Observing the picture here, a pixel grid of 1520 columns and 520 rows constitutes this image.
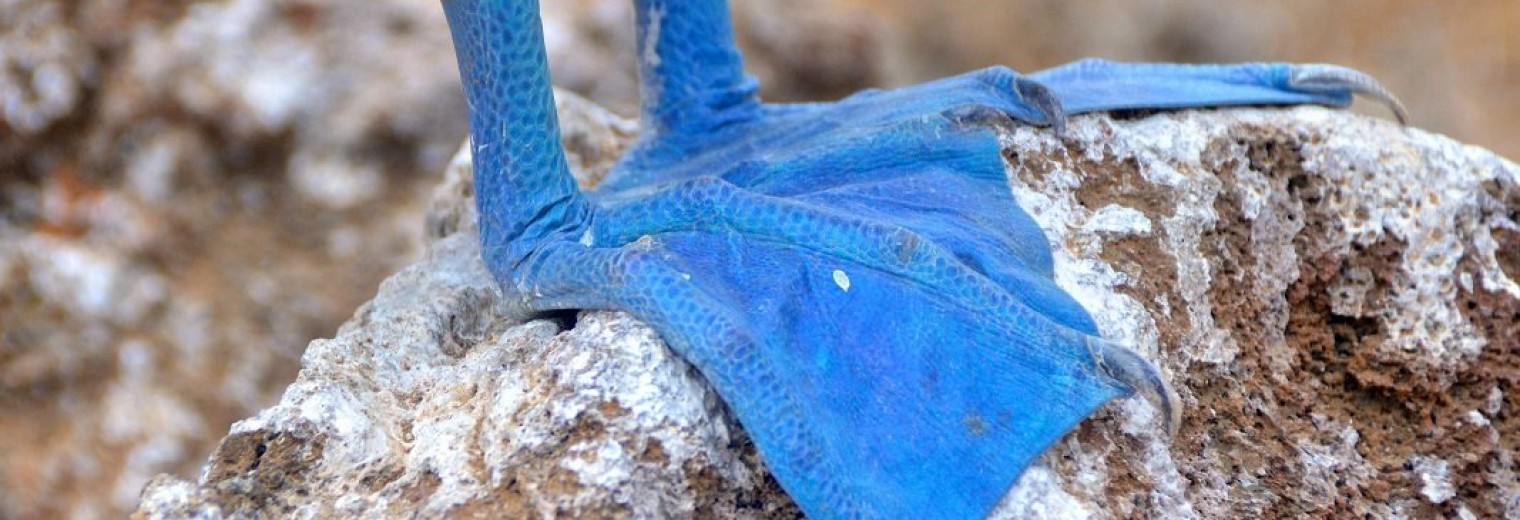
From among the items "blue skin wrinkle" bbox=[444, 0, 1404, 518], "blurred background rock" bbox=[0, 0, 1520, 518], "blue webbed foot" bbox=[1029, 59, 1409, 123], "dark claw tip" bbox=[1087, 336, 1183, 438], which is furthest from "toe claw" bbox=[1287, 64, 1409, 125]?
"blurred background rock" bbox=[0, 0, 1520, 518]

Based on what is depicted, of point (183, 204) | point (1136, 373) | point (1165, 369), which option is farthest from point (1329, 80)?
point (183, 204)

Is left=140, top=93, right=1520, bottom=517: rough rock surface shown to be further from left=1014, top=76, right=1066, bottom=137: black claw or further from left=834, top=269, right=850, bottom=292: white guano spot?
left=834, top=269, right=850, bottom=292: white guano spot

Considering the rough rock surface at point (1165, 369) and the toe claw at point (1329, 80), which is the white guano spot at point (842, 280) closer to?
the rough rock surface at point (1165, 369)

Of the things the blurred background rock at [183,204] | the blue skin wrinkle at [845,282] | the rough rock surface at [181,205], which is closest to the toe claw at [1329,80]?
the blue skin wrinkle at [845,282]

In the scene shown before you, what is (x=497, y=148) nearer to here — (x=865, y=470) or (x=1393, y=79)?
(x=865, y=470)

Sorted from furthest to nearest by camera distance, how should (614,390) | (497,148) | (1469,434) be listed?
1. (1469,434)
2. (497,148)
3. (614,390)

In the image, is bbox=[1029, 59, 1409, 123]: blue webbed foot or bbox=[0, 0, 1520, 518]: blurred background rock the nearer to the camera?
bbox=[1029, 59, 1409, 123]: blue webbed foot

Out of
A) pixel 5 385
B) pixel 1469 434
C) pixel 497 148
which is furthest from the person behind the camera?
pixel 5 385

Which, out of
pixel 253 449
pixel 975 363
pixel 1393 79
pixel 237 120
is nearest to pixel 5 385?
pixel 237 120
